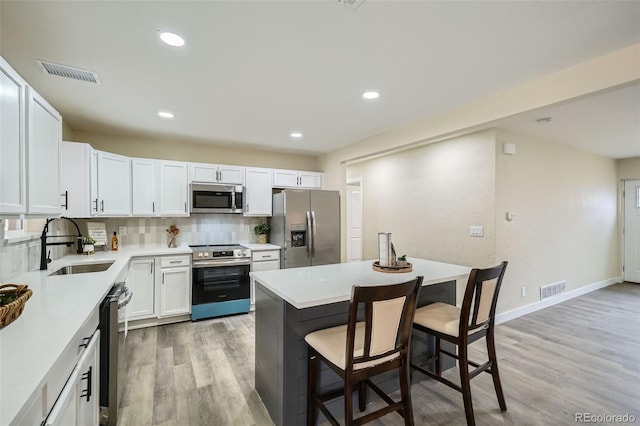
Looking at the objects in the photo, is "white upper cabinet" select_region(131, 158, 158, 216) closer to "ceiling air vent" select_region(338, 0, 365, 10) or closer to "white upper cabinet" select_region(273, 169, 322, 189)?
"white upper cabinet" select_region(273, 169, 322, 189)

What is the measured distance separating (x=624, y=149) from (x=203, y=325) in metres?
7.32

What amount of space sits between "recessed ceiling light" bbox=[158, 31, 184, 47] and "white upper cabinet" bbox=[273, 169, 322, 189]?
9.64 ft

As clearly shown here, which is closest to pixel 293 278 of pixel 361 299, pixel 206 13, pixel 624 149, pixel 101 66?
pixel 361 299

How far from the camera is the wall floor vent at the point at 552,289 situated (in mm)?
4207

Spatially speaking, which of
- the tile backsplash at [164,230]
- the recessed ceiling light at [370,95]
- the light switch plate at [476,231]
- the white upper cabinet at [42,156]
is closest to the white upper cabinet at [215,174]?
the tile backsplash at [164,230]

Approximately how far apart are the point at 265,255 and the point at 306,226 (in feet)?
2.48

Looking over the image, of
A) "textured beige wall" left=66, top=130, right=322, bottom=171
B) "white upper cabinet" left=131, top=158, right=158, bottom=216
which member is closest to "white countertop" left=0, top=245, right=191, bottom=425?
"white upper cabinet" left=131, top=158, right=158, bottom=216

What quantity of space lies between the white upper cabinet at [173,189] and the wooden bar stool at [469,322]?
3.45 meters

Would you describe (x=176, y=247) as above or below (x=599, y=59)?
below

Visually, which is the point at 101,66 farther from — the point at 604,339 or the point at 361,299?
the point at 604,339

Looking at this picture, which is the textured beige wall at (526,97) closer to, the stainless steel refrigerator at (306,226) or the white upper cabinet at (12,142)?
the stainless steel refrigerator at (306,226)

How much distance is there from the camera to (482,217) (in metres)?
3.50

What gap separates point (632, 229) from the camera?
5.70 metres

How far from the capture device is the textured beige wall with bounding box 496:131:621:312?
3.66m
